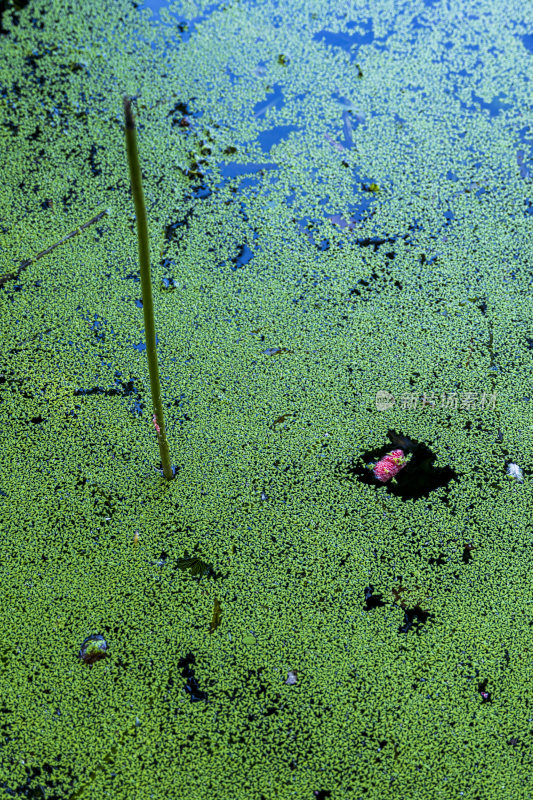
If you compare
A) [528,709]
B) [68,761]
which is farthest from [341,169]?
[68,761]

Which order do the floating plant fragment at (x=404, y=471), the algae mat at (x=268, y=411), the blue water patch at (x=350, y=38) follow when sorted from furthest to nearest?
the blue water patch at (x=350, y=38) → the floating plant fragment at (x=404, y=471) → the algae mat at (x=268, y=411)

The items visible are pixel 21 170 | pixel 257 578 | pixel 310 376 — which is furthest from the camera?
pixel 21 170

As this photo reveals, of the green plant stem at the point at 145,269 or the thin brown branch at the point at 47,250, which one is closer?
the green plant stem at the point at 145,269

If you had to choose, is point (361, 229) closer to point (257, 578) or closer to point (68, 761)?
point (257, 578)

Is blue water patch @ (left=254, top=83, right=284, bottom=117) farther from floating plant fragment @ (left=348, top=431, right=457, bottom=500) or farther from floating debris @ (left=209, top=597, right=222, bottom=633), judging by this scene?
floating debris @ (left=209, top=597, right=222, bottom=633)

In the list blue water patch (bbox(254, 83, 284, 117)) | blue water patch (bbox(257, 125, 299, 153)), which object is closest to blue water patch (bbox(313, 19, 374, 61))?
blue water patch (bbox(254, 83, 284, 117))

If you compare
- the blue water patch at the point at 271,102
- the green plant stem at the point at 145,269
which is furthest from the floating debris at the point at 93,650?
the blue water patch at the point at 271,102

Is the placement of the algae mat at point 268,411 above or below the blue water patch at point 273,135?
below

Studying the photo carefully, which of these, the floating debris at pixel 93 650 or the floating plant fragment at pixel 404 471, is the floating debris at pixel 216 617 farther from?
the floating plant fragment at pixel 404 471
